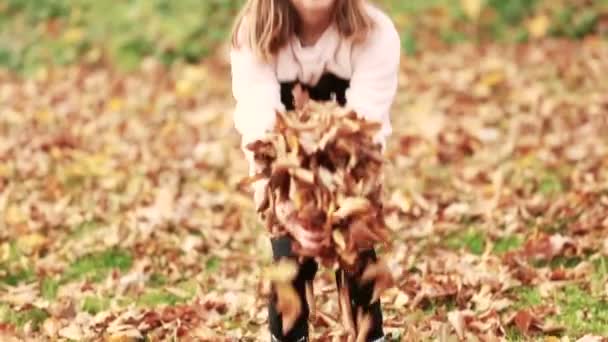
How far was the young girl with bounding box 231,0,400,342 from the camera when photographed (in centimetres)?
372

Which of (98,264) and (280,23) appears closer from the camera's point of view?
(280,23)

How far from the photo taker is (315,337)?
14.4 feet

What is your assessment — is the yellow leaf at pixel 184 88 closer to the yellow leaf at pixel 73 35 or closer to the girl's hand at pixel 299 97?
the yellow leaf at pixel 73 35

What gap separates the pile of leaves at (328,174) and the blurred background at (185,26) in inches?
277

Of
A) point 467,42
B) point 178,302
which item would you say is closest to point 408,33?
point 467,42

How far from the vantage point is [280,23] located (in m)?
3.72

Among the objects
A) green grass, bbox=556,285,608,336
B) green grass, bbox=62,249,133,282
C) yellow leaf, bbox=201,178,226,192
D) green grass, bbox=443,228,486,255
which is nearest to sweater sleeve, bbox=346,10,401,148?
green grass, bbox=556,285,608,336

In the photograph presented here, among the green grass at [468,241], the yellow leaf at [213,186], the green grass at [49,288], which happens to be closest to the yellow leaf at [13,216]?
the green grass at [49,288]

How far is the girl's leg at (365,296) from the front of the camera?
12.1 feet

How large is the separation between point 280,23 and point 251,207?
2.92 metres

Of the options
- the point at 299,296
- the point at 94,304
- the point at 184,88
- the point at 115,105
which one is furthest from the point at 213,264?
the point at 184,88

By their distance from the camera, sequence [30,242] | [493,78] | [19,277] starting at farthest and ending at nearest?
[493,78]
[30,242]
[19,277]

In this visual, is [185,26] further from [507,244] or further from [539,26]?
[507,244]

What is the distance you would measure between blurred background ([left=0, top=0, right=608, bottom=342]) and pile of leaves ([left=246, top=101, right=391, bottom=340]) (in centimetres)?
15
